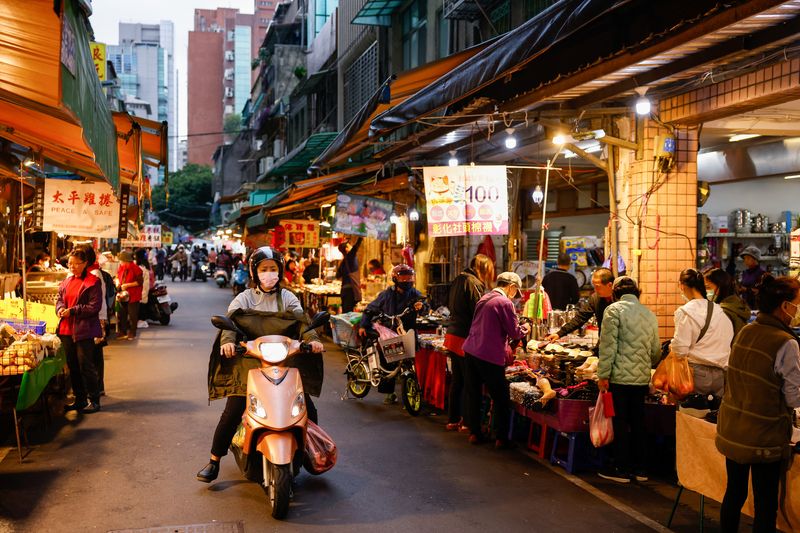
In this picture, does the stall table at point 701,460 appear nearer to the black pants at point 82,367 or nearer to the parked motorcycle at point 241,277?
the black pants at point 82,367

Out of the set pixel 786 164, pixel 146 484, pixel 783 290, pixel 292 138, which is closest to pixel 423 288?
pixel 786 164

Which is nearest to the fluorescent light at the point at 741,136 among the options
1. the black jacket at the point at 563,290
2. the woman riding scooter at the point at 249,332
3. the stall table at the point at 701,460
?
the black jacket at the point at 563,290

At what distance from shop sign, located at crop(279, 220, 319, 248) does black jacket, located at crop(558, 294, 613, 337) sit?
14.7 metres

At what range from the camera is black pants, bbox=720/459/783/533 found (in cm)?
481

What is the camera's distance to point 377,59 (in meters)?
23.3

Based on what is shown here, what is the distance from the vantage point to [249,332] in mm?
6629

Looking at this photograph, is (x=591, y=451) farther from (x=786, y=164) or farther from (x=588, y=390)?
(x=786, y=164)

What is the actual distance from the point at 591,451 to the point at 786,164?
20.6 feet

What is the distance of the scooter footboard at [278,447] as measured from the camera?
5930mm

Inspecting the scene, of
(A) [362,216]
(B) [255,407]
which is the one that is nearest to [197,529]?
(B) [255,407]

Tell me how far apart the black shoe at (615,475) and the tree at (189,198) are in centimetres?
7852

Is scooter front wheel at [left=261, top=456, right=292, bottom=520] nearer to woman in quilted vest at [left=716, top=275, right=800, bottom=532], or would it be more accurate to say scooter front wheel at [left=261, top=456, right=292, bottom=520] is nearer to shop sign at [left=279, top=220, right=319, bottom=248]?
woman in quilted vest at [left=716, top=275, right=800, bottom=532]

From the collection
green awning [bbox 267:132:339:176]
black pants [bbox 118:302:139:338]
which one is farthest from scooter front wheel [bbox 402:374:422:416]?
green awning [bbox 267:132:339:176]

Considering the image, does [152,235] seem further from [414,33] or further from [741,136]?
[741,136]
